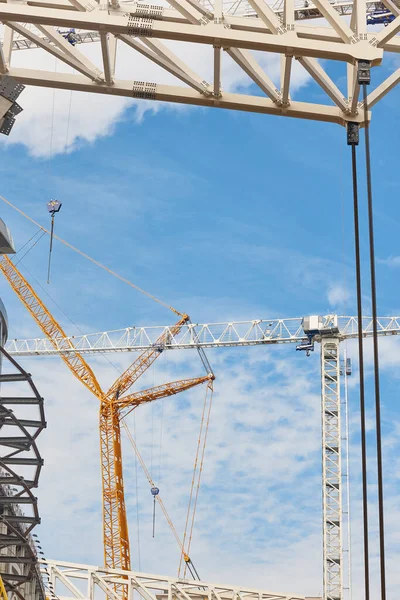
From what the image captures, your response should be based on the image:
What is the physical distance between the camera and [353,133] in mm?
21594

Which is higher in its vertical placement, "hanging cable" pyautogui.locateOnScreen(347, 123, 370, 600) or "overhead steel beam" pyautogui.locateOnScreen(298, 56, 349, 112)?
"overhead steel beam" pyautogui.locateOnScreen(298, 56, 349, 112)

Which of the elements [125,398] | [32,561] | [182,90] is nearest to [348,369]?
[125,398]

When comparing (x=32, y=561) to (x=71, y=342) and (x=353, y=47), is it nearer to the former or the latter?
(x=353, y=47)

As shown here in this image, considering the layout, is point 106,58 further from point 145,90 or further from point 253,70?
point 253,70

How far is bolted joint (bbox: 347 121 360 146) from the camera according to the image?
2142 cm

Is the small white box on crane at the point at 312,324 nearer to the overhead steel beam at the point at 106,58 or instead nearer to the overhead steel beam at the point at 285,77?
the overhead steel beam at the point at 285,77

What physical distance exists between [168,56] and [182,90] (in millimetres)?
1059

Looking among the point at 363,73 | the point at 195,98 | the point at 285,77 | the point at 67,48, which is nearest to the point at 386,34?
the point at 363,73

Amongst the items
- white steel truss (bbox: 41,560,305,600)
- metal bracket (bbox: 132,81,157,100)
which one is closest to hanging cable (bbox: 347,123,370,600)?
metal bracket (bbox: 132,81,157,100)

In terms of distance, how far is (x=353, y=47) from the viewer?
19500 mm

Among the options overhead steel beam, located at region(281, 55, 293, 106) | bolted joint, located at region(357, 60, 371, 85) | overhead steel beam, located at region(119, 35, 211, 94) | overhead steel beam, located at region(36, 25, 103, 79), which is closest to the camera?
bolted joint, located at region(357, 60, 371, 85)

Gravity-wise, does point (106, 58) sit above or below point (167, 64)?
below

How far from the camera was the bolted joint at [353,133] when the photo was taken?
70.3 feet

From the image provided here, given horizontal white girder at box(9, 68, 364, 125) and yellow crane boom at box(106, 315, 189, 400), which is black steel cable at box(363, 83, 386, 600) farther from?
yellow crane boom at box(106, 315, 189, 400)
